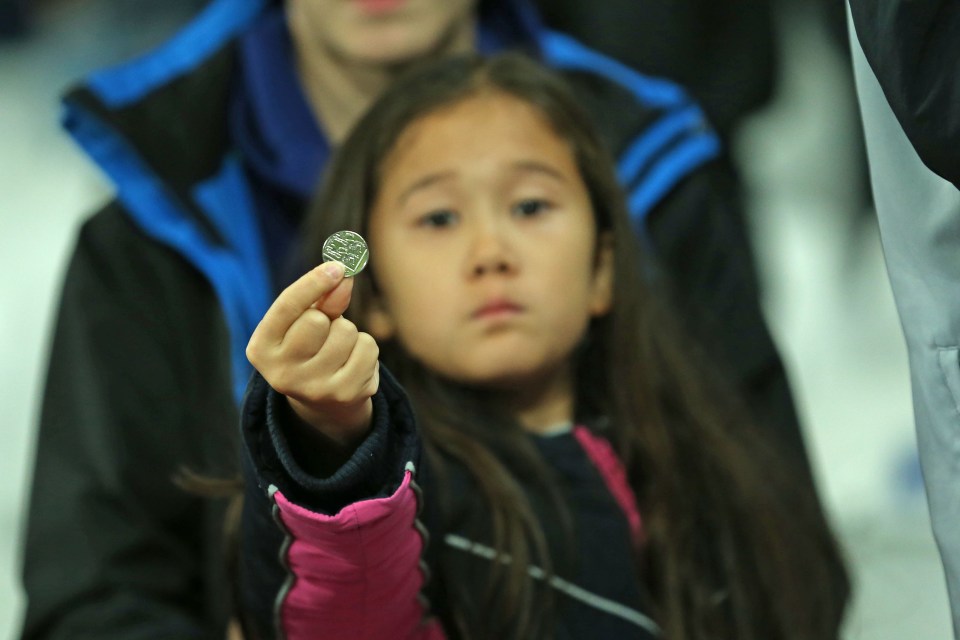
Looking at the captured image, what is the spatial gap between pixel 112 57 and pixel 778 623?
4527 millimetres

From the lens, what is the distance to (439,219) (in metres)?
1.60

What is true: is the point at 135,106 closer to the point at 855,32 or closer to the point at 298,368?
the point at 298,368

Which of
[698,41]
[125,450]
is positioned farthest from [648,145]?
[698,41]

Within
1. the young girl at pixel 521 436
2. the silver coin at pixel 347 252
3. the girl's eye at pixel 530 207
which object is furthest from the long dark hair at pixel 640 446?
the silver coin at pixel 347 252

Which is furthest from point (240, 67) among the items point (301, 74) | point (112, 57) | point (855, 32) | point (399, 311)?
point (112, 57)

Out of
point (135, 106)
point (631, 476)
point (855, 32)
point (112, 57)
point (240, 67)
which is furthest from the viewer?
point (112, 57)

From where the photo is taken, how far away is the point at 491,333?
5.07 ft

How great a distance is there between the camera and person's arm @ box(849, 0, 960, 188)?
0.96 m

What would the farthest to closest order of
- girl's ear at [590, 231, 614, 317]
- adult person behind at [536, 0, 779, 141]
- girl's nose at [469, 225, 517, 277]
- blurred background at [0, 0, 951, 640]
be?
blurred background at [0, 0, 951, 640] → adult person behind at [536, 0, 779, 141] → girl's ear at [590, 231, 614, 317] → girl's nose at [469, 225, 517, 277]

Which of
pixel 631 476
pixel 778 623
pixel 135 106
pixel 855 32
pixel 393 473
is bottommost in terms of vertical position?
pixel 778 623

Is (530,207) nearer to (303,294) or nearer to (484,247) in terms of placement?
(484,247)

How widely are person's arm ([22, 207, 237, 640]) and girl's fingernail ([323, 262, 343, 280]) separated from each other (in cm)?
66

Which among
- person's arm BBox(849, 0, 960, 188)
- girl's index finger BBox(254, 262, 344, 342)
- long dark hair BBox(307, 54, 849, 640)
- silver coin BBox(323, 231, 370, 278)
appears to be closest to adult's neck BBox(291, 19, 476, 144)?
long dark hair BBox(307, 54, 849, 640)

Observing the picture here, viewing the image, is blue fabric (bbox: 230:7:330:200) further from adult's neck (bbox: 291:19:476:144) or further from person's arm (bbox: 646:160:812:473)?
person's arm (bbox: 646:160:812:473)
